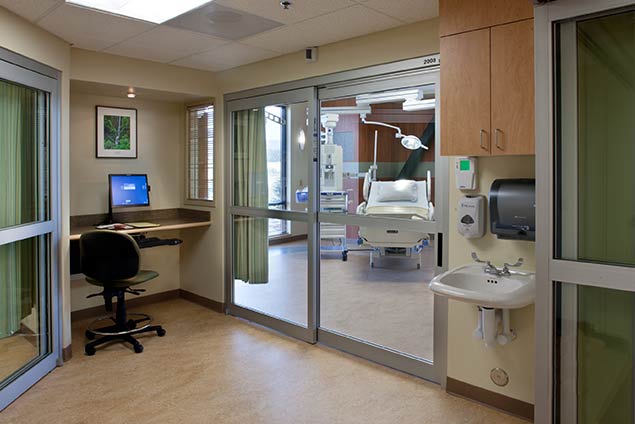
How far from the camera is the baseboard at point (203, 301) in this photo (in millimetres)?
4961

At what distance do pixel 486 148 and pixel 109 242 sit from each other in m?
2.82

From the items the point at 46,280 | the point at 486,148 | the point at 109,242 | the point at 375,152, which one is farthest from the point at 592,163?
the point at 46,280

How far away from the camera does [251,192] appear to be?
4.72 metres

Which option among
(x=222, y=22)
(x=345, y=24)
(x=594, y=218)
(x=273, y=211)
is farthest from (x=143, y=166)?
(x=594, y=218)

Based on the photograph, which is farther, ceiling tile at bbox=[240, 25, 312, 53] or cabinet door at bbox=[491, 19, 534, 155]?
ceiling tile at bbox=[240, 25, 312, 53]

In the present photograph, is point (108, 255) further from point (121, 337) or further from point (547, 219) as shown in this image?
point (547, 219)

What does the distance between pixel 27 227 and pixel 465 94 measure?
286 cm

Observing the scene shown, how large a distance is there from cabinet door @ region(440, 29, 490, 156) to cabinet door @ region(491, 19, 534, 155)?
5 centimetres

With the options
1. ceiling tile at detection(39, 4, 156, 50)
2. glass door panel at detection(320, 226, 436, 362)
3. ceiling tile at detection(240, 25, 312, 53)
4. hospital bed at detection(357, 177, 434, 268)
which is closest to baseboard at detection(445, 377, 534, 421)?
glass door panel at detection(320, 226, 436, 362)

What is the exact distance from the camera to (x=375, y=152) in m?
3.71

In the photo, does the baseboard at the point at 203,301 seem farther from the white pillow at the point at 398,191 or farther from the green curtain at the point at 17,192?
the white pillow at the point at 398,191

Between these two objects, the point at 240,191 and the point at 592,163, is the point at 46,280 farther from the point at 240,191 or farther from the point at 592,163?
the point at 592,163

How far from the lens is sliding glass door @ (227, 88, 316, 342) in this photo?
4.14 metres

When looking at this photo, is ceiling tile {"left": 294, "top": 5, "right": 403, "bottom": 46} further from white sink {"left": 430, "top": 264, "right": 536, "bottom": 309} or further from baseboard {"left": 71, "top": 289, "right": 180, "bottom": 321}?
baseboard {"left": 71, "top": 289, "right": 180, "bottom": 321}
